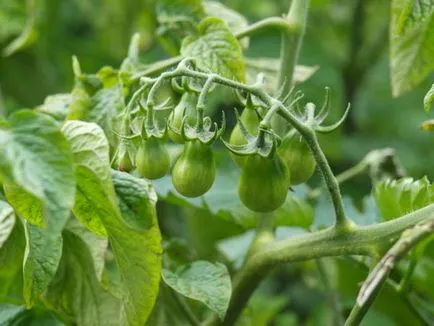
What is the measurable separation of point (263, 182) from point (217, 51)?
19 cm

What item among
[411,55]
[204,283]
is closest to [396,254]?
[204,283]

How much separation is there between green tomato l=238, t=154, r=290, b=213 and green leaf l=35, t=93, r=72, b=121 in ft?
0.88

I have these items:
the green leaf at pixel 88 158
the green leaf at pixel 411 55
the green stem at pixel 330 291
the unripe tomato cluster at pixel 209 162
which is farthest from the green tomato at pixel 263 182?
the green stem at pixel 330 291

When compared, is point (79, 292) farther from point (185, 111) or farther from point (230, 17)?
point (230, 17)

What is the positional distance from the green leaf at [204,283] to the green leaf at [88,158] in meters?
0.11

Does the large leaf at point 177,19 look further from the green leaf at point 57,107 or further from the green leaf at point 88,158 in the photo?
the green leaf at point 88,158

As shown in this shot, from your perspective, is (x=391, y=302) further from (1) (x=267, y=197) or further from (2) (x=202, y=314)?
(1) (x=267, y=197)

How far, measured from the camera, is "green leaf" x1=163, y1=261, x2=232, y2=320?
2.45 feet

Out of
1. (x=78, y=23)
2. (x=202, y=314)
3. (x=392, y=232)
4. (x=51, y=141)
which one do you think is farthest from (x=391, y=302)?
(x=78, y=23)

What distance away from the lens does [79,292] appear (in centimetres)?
85

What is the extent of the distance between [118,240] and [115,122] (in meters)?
0.20

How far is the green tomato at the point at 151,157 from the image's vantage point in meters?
0.70

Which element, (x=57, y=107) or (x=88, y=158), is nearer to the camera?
(x=88, y=158)

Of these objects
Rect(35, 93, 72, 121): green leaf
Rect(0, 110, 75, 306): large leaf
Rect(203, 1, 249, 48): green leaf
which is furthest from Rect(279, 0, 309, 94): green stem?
Rect(0, 110, 75, 306): large leaf
